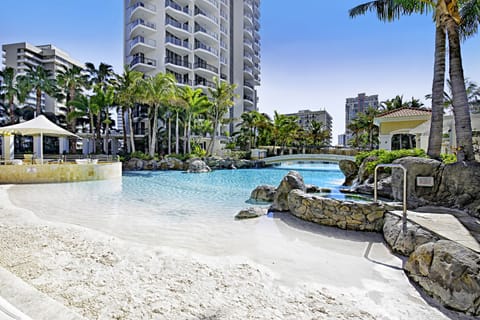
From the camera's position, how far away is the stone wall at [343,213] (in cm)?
615

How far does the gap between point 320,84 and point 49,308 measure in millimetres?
23660

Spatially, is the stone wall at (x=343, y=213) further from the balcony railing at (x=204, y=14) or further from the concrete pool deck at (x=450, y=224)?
the balcony railing at (x=204, y=14)

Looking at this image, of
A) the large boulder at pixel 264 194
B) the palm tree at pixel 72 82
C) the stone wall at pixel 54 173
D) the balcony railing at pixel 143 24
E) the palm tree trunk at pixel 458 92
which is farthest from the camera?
the balcony railing at pixel 143 24

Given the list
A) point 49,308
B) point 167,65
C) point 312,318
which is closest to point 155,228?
point 49,308

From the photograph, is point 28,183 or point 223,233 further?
point 28,183

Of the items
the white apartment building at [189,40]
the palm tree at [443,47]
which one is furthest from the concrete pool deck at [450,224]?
the white apartment building at [189,40]

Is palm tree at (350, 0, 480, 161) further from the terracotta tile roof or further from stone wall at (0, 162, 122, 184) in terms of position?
stone wall at (0, 162, 122, 184)

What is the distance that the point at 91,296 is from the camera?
3.08 m

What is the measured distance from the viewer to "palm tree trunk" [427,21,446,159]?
30.0 feet

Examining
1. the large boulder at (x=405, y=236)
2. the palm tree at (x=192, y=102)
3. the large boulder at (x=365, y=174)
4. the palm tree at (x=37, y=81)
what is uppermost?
the palm tree at (x=37, y=81)

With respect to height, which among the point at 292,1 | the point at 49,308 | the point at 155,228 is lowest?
the point at 155,228

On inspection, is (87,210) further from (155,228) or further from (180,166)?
(180,166)

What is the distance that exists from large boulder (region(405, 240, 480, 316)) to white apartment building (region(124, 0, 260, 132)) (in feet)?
118

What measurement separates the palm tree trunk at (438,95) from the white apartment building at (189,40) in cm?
2987
